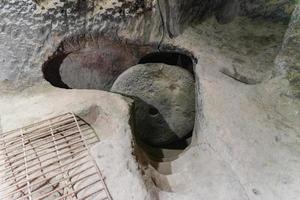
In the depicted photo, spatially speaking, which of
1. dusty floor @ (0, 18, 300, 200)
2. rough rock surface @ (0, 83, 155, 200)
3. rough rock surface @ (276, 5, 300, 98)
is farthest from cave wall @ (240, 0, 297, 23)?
rough rock surface @ (0, 83, 155, 200)

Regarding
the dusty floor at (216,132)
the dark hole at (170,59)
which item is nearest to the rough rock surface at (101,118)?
the dusty floor at (216,132)

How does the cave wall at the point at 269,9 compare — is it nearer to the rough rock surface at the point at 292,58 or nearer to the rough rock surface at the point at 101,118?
the rough rock surface at the point at 292,58

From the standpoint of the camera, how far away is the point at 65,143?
2045mm

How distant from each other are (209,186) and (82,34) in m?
2.00

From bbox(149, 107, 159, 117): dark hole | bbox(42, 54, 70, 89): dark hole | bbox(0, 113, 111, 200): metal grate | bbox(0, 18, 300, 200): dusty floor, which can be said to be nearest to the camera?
bbox(0, 113, 111, 200): metal grate

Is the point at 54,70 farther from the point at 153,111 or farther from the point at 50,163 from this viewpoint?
the point at 50,163

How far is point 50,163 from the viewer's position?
183 cm

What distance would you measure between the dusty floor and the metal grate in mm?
99

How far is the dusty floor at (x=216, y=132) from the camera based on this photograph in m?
1.85

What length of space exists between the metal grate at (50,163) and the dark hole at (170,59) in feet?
4.71

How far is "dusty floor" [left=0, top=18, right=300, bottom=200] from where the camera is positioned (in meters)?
1.85

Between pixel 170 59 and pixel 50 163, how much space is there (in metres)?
2.12

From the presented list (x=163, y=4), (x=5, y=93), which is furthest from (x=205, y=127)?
(x=5, y=93)

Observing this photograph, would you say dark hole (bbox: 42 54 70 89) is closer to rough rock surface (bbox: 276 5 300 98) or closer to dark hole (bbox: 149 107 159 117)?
dark hole (bbox: 149 107 159 117)
